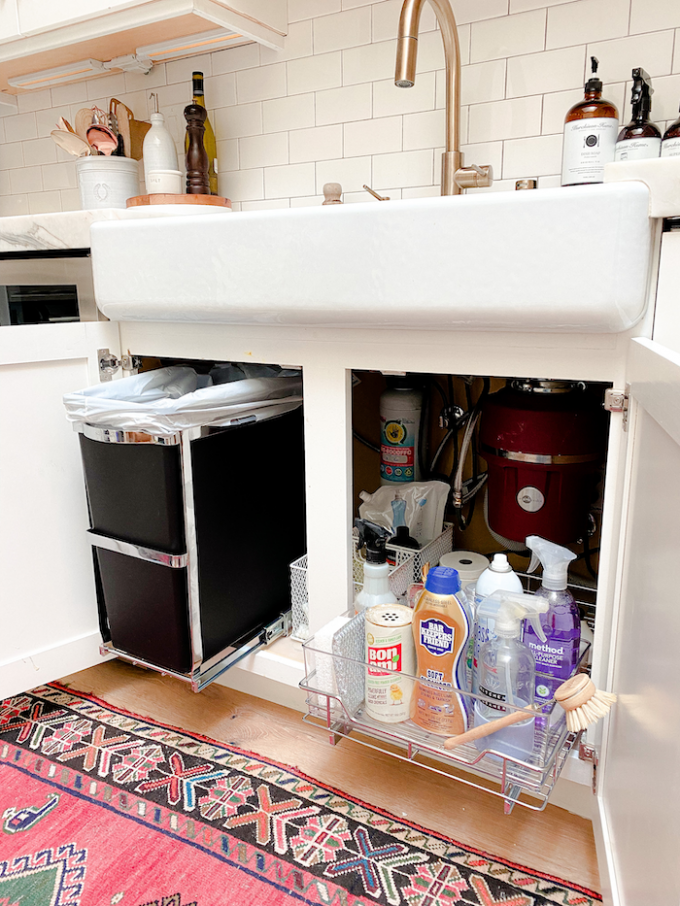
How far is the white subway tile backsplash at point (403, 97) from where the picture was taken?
1392mm

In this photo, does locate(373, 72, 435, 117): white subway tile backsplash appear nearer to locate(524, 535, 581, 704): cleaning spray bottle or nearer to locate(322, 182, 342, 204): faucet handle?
locate(322, 182, 342, 204): faucet handle

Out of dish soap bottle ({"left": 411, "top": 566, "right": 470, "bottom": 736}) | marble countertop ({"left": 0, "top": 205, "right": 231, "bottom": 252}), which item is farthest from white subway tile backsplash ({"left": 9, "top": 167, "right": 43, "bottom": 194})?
dish soap bottle ({"left": 411, "top": 566, "right": 470, "bottom": 736})

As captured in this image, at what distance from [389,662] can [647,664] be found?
406mm

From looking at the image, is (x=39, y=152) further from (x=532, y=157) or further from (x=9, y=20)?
(x=532, y=157)

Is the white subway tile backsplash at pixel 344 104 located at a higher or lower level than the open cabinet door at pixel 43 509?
higher

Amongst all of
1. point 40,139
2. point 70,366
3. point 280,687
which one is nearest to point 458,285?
point 70,366

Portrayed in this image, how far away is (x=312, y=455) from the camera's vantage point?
110 cm

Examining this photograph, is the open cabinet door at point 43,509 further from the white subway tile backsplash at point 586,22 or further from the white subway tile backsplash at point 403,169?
the white subway tile backsplash at point 586,22

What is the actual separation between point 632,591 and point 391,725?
41 cm

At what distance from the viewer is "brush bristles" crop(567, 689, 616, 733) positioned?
0.79m

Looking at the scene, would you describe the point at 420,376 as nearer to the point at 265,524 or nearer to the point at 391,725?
the point at 265,524

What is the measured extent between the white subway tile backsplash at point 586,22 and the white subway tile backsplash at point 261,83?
61 cm

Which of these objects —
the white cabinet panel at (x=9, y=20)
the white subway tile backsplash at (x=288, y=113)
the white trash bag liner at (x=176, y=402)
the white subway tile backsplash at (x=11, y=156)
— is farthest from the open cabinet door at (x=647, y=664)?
the white subway tile backsplash at (x=11, y=156)

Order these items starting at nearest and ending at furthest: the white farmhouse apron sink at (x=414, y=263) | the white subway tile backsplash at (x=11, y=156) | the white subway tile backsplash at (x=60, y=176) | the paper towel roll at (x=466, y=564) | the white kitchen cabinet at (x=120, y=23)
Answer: the white farmhouse apron sink at (x=414, y=263) → the paper towel roll at (x=466, y=564) → the white kitchen cabinet at (x=120, y=23) → the white subway tile backsplash at (x=60, y=176) → the white subway tile backsplash at (x=11, y=156)
